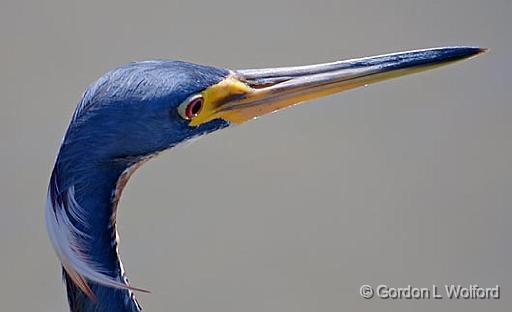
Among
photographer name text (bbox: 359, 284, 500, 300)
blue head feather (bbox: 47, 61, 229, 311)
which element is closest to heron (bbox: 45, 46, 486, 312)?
blue head feather (bbox: 47, 61, 229, 311)

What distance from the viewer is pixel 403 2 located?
2.32m

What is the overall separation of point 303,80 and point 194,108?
0.16 m

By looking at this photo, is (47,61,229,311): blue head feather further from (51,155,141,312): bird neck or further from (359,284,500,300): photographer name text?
(359,284,500,300): photographer name text

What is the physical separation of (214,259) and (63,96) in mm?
496

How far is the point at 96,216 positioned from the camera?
1049mm

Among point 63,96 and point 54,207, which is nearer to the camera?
point 54,207

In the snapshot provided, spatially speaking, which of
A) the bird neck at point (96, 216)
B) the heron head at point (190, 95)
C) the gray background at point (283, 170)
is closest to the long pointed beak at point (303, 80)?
the heron head at point (190, 95)

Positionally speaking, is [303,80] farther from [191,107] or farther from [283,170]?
[283,170]

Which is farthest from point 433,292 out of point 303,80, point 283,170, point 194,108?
point 194,108

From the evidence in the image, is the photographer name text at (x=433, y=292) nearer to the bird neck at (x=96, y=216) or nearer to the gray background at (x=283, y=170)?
the gray background at (x=283, y=170)

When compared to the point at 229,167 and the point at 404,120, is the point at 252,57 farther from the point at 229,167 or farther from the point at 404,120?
the point at 404,120

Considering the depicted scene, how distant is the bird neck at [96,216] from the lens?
1.04 m

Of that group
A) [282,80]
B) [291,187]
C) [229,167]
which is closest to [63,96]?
[229,167]

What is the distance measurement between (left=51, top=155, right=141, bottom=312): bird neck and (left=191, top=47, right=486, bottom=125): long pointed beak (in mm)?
160
